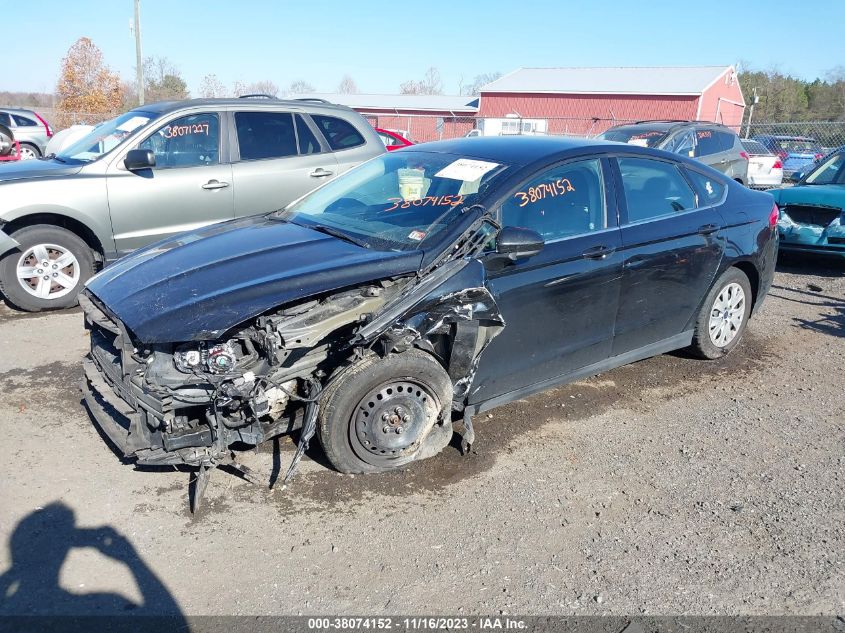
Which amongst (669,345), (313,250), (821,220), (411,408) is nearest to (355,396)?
(411,408)

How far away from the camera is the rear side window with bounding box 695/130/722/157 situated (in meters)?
12.3

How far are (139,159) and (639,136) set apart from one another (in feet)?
28.7

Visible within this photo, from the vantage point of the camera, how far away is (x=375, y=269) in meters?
3.65

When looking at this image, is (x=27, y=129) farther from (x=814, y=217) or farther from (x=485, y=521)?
(x=485, y=521)

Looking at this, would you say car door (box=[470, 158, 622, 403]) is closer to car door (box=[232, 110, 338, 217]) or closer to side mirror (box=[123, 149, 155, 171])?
car door (box=[232, 110, 338, 217])

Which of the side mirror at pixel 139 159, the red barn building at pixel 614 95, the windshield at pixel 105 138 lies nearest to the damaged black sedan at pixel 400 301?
the side mirror at pixel 139 159

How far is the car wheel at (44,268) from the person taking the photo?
20.7ft

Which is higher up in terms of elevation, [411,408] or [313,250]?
[313,250]

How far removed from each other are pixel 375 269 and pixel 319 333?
477 millimetres

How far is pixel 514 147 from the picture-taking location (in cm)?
456

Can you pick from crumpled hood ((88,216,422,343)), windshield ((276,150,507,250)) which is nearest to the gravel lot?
crumpled hood ((88,216,422,343))

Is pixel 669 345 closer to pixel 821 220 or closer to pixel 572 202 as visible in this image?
pixel 572 202

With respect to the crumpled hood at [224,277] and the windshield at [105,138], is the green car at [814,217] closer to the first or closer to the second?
the crumpled hood at [224,277]

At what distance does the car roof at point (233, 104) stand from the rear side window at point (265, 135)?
0.10 meters
